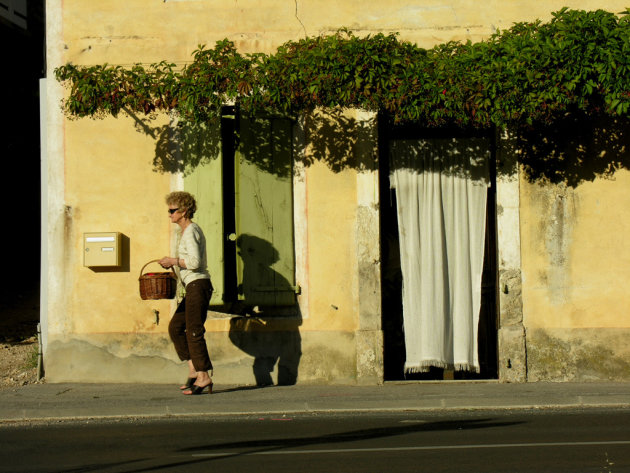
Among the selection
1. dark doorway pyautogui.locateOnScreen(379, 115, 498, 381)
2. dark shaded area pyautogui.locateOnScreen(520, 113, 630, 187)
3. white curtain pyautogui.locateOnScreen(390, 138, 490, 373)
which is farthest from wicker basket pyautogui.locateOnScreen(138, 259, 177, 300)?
dark shaded area pyautogui.locateOnScreen(520, 113, 630, 187)

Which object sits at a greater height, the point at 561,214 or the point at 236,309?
the point at 561,214

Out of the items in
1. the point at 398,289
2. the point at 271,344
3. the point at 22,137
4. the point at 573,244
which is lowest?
the point at 271,344

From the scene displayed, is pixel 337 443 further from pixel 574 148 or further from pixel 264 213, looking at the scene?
pixel 574 148

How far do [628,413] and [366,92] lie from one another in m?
3.93

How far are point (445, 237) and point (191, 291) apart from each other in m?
2.95

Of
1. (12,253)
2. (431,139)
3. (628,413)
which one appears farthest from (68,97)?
(12,253)

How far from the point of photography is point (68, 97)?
1060 cm

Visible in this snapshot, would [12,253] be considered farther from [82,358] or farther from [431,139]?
[431,139]

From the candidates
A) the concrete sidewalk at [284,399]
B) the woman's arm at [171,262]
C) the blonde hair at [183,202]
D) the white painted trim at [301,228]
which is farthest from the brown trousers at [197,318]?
the white painted trim at [301,228]

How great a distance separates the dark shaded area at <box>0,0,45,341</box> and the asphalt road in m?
10.8

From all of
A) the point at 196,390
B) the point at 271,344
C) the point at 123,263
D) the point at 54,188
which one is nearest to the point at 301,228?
the point at 271,344

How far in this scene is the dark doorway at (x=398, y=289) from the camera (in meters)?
11.1

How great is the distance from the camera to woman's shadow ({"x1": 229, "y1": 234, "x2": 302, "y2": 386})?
10586 mm

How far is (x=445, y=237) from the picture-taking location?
10.9 meters
